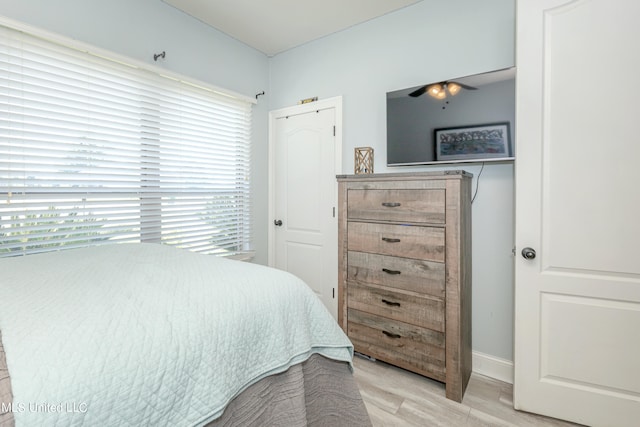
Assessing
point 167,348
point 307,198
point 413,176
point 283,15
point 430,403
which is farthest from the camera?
point 307,198

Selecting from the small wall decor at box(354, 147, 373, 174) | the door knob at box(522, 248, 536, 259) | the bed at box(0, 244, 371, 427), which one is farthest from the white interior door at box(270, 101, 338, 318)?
the bed at box(0, 244, 371, 427)

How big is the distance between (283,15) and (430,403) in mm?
3017

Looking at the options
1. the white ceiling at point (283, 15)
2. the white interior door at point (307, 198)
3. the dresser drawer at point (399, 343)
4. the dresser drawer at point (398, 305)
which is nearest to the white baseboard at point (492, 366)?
the dresser drawer at point (399, 343)

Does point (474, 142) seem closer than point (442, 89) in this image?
Yes

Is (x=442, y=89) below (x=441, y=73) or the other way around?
below

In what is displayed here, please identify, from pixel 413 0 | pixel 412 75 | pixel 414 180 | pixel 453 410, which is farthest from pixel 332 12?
pixel 453 410

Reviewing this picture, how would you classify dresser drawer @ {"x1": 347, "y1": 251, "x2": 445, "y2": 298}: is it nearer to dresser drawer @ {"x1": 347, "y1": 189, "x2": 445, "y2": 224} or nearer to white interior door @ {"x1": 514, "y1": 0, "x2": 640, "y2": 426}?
dresser drawer @ {"x1": 347, "y1": 189, "x2": 445, "y2": 224}

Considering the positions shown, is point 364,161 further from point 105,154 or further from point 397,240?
point 105,154

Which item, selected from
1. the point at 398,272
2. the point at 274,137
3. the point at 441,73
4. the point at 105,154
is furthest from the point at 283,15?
the point at 398,272

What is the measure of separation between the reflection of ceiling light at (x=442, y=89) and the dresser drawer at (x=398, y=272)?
1172 mm

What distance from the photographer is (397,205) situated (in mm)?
1959

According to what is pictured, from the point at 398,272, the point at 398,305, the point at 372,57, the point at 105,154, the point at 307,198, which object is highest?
the point at 372,57

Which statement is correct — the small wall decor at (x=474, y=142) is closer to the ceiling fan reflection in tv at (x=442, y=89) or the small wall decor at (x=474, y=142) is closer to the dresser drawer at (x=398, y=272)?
the ceiling fan reflection in tv at (x=442, y=89)

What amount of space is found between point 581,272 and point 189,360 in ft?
6.12
